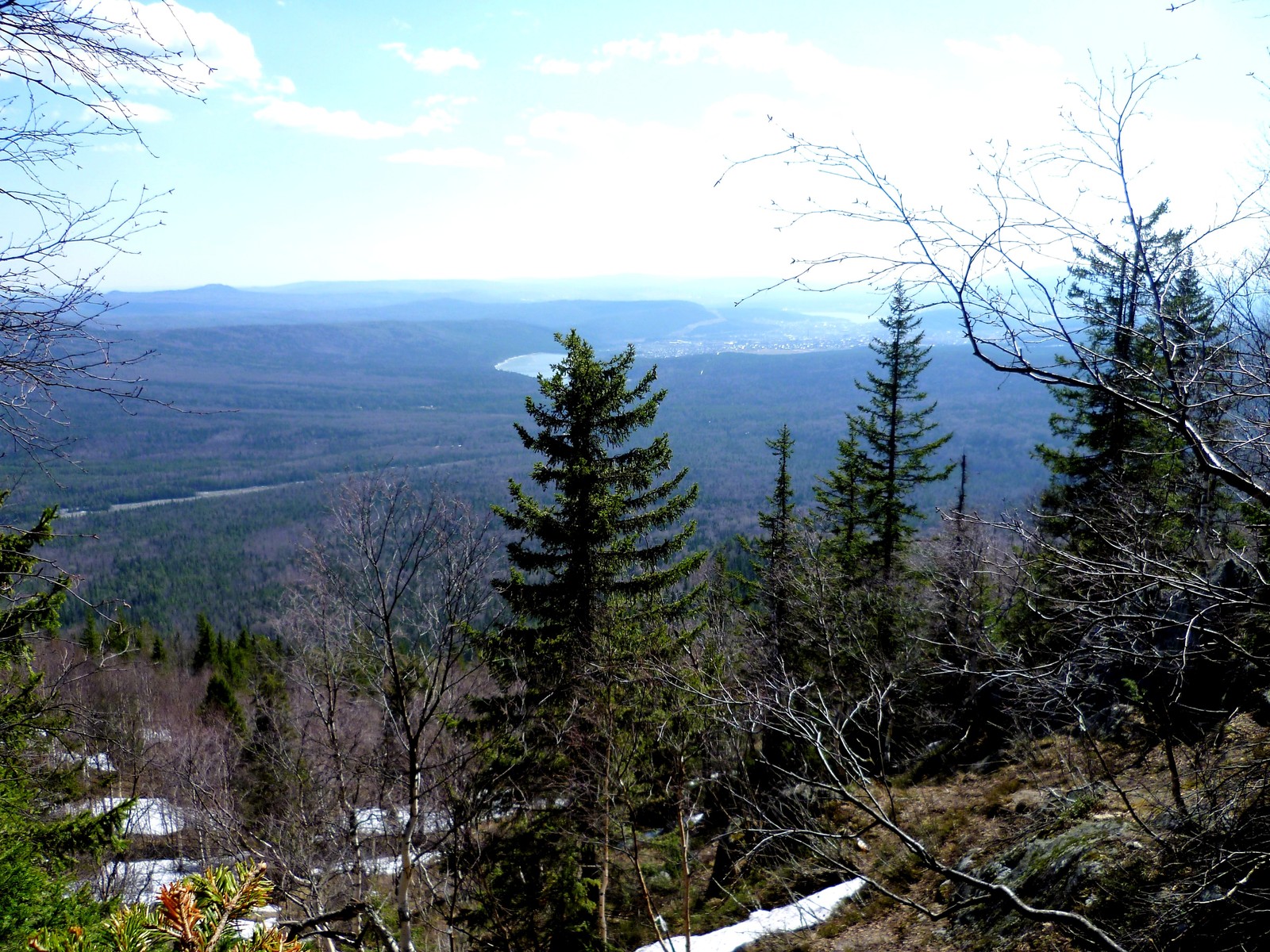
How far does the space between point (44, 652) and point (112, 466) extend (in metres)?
167

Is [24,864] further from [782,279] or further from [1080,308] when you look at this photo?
[1080,308]

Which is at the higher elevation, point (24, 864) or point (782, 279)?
point (782, 279)

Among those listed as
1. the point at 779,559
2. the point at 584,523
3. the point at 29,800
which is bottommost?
the point at 29,800

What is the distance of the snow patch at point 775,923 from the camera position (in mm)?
10891

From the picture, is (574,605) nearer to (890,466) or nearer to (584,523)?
(584,523)

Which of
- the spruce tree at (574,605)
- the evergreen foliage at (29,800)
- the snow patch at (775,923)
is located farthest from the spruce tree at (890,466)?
the evergreen foliage at (29,800)

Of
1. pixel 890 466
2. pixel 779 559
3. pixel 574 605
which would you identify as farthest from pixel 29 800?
pixel 890 466

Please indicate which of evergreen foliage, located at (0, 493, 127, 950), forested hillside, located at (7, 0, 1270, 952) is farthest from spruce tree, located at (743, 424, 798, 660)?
evergreen foliage, located at (0, 493, 127, 950)

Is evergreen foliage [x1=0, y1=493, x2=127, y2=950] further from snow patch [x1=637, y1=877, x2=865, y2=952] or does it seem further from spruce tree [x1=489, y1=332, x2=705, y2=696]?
snow patch [x1=637, y1=877, x2=865, y2=952]

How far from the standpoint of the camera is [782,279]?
10.0 ft

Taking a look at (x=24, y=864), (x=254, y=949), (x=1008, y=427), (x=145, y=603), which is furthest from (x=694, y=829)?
(x=1008, y=427)

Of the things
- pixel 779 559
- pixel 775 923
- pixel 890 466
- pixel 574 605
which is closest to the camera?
pixel 775 923

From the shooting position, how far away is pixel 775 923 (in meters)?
11.3

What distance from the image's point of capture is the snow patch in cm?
1089
